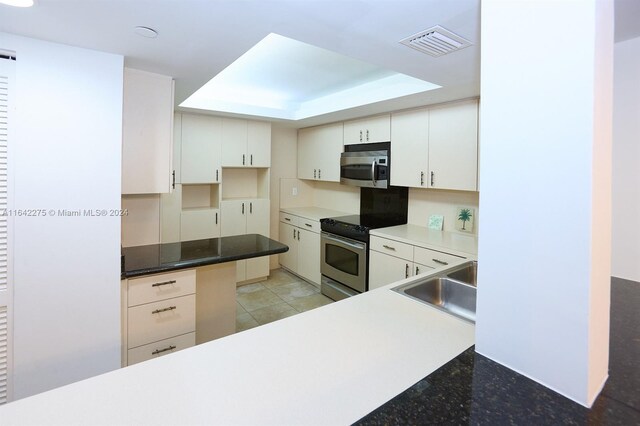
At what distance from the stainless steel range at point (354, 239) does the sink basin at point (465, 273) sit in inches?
53.4

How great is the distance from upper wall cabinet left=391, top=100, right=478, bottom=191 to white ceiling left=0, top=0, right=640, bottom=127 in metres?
0.86

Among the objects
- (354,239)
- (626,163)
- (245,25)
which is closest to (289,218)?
(354,239)

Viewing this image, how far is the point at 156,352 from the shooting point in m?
2.07

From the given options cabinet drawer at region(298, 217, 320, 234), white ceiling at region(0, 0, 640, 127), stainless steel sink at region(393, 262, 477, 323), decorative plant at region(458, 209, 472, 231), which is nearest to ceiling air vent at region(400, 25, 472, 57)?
white ceiling at region(0, 0, 640, 127)

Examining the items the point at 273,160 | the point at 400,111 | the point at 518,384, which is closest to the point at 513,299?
the point at 518,384

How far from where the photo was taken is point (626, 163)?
5.86ft

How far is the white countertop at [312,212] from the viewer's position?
429 centimetres

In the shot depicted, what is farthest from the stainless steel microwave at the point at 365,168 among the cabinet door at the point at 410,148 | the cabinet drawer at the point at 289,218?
the cabinet drawer at the point at 289,218

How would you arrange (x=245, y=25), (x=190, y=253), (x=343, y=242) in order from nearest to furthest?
1. (x=245, y=25)
2. (x=190, y=253)
3. (x=343, y=242)

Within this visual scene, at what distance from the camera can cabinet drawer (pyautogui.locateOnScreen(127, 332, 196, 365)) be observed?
199cm

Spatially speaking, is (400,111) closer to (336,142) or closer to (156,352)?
(336,142)

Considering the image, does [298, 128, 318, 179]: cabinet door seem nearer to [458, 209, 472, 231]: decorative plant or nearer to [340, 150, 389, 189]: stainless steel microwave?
[340, 150, 389, 189]: stainless steel microwave

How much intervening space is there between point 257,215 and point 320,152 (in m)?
1.21

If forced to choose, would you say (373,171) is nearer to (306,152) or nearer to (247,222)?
(306,152)
